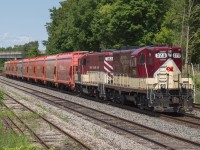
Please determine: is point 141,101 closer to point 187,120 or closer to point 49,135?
point 187,120

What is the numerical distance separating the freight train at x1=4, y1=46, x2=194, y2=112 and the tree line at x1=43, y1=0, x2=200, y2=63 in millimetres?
13374

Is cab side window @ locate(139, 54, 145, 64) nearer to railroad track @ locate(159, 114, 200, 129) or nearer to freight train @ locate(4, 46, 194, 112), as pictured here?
freight train @ locate(4, 46, 194, 112)

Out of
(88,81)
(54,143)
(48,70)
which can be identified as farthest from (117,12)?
(54,143)

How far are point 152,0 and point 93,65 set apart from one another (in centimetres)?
1816

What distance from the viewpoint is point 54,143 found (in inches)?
539

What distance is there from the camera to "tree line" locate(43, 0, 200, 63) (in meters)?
46.8

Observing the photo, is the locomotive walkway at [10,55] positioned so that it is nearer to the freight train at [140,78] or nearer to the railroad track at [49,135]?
the freight train at [140,78]

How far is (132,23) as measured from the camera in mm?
47375

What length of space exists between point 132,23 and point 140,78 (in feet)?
87.1

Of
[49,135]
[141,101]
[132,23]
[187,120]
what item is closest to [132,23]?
[132,23]

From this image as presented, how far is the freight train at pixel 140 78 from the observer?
2027 centimetres

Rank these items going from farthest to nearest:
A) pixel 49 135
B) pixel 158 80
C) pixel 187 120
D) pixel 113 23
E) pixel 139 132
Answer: pixel 113 23, pixel 158 80, pixel 187 120, pixel 139 132, pixel 49 135

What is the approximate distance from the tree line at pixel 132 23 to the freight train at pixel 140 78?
1337 centimetres

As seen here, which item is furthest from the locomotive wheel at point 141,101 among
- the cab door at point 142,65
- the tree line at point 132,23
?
the tree line at point 132,23
